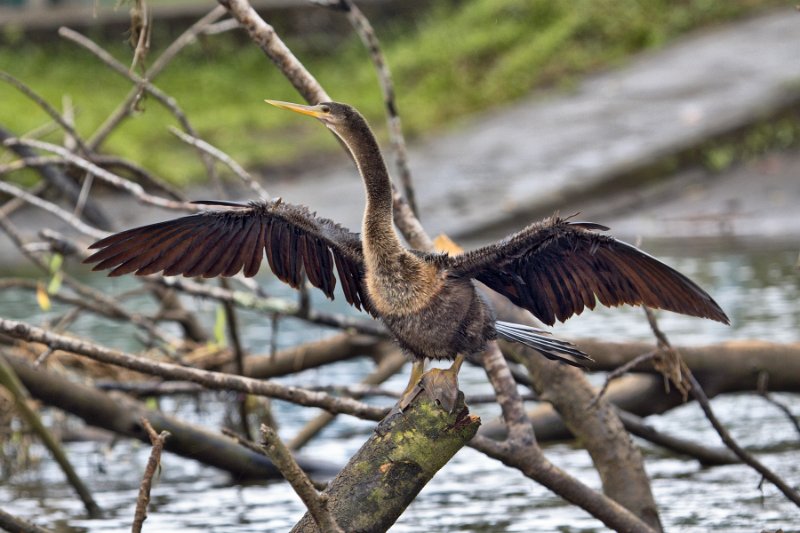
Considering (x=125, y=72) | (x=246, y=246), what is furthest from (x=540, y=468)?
(x=125, y=72)

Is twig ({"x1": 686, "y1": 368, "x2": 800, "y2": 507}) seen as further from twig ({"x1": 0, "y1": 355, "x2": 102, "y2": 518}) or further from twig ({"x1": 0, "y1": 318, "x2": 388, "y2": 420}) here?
twig ({"x1": 0, "y1": 355, "x2": 102, "y2": 518})

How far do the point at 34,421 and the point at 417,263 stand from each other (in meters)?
2.15

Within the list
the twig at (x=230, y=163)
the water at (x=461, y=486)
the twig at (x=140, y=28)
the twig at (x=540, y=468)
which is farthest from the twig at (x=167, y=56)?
the twig at (x=540, y=468)

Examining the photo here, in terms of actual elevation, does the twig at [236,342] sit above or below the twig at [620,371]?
above

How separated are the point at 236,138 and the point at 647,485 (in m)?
12.5

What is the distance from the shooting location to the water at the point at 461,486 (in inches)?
215

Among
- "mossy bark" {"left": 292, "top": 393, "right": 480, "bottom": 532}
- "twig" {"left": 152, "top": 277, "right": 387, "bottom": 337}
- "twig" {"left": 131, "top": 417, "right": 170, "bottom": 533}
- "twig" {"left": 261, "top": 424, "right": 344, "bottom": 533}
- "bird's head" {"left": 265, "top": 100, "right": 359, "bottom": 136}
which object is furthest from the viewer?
"twig" {"left": 152, "top": 277, "right": 387, "bottom": 337}

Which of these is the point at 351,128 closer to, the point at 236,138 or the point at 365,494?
the point at 365,494

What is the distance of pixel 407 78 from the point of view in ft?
59.2

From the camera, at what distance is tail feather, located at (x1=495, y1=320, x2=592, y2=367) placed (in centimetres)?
352

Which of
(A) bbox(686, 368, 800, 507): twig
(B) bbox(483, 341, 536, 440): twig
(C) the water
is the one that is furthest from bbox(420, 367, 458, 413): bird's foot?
(C) the water

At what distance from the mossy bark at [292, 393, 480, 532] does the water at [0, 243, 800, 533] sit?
85.7 inches

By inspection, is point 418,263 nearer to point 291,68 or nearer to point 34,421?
point 291,68

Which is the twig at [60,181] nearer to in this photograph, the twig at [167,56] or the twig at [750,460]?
the twig at [167,56]
